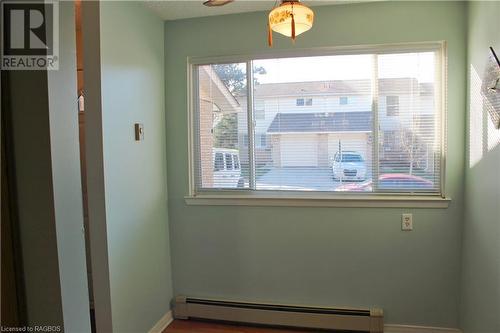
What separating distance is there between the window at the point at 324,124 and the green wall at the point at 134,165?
0.36 metres

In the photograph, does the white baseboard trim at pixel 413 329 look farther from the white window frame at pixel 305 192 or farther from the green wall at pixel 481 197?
the white window frame at pixel 305 192

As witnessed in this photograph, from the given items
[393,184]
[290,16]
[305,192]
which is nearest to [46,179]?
[290,16]

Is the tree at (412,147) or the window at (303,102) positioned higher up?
the window at (303,102)

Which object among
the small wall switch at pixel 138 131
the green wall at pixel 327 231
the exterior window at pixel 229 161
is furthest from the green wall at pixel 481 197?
the small wall switch at pixel 138 131

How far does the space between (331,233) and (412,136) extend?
94cm

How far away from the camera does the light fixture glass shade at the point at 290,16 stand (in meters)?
1.56

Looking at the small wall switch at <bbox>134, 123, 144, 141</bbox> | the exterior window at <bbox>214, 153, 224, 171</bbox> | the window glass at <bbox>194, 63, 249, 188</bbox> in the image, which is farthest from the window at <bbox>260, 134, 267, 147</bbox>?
the small wall switch at <bbox>134, 123, 144, 141</bbox>

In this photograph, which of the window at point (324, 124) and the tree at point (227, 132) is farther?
the tree at point (227, 132)

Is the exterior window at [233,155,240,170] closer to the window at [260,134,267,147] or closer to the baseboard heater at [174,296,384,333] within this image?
the window at [260,134,267,147]

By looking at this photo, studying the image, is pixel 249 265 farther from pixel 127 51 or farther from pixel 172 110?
pixel 127 51

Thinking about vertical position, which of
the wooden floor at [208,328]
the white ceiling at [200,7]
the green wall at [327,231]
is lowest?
the wooden floor at [208,328]

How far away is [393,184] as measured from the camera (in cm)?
257

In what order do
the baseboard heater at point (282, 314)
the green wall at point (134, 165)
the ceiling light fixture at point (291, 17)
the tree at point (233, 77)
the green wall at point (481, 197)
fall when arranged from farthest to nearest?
the tree at point (233, 77), the baseboard heater at point (282, 314), the green wall at point (134, 165), the green wall at point (481, 197), the ceiling light fixture at point (291, 17)

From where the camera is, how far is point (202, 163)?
9.39 feet
